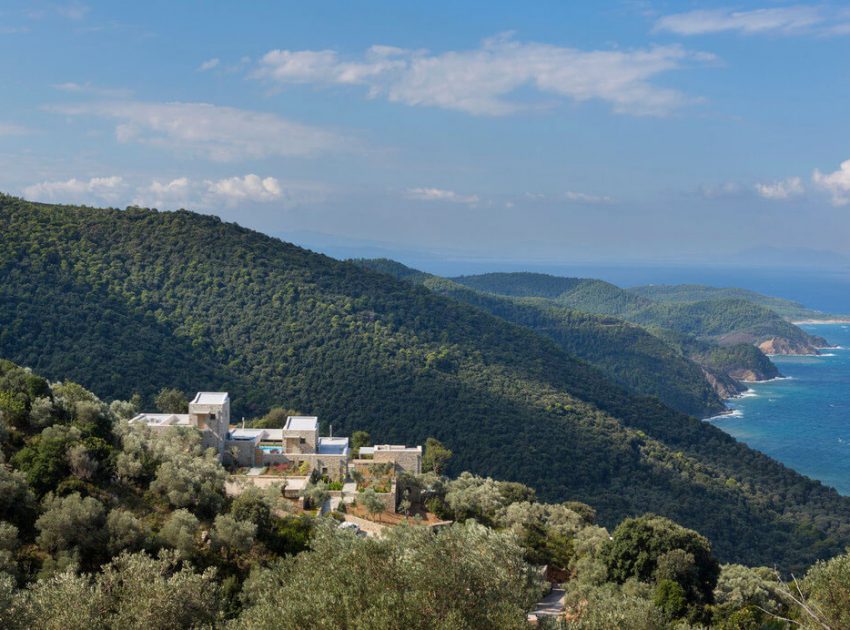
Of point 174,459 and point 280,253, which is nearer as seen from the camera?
point 174,459

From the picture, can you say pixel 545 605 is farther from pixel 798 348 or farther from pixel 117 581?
pixel 798 348

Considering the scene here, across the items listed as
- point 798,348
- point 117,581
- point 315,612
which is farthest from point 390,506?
point 798,348

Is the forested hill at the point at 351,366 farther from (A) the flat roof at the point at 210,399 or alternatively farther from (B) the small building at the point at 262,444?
(B) the small building at the point at 262,444

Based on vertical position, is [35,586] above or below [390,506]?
above

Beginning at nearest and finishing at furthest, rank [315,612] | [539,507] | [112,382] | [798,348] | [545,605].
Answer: [315,612]
[545,605]
[539,507]
[112,382]
[798,348]

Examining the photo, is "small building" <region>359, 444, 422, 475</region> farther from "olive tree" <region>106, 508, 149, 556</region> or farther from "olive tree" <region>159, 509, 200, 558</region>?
"olive tree" <region>106, 508, 149, 556</region>

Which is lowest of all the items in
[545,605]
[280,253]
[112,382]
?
[545,605]

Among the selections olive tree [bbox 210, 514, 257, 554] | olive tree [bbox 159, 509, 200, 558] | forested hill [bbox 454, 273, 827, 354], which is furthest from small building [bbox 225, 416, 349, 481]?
forested hill [bbox 454, 273, 827, 354]
